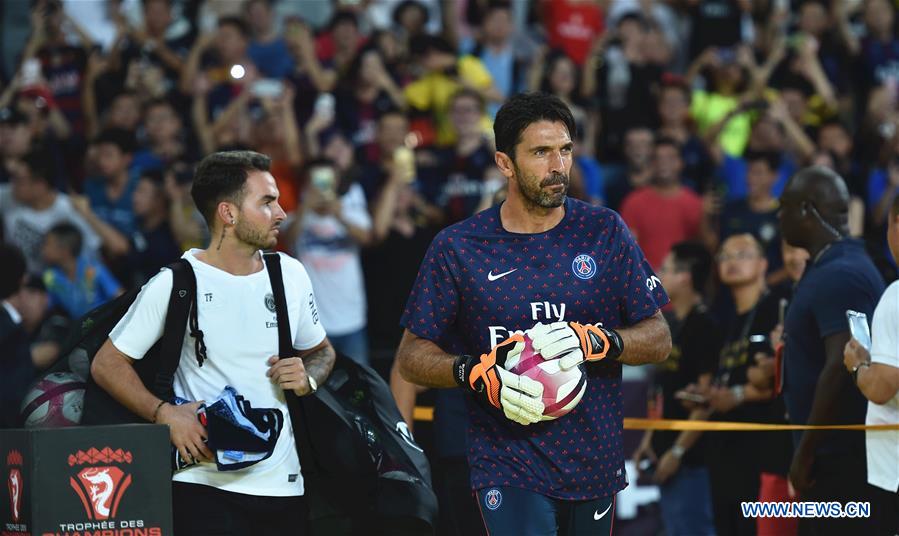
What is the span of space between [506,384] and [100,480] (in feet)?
6.11

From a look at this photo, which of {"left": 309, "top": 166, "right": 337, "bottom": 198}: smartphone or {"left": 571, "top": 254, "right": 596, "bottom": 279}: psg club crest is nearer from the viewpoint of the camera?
{"left": 571, "top": 254, "right": 596, "bottom": 279}: psg club crest

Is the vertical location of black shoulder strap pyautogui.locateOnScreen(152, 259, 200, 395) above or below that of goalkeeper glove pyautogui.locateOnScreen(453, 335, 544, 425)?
above

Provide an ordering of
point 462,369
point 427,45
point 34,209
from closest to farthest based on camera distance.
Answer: point 462,369, point 34,209, point 427,45

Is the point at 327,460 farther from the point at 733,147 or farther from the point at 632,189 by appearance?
the point at 733,147

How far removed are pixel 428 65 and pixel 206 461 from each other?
8.25 m

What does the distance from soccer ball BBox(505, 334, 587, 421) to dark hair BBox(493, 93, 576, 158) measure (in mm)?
877

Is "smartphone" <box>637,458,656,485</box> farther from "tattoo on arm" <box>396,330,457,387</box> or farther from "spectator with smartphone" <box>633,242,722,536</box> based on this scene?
"tattoo on arm" <box>396,330,457,387</box>

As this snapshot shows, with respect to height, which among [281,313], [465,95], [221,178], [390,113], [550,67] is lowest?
[281,313]

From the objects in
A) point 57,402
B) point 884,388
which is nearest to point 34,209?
point 57,402

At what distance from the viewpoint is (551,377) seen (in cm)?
496

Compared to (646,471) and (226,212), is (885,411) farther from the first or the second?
(646,471)

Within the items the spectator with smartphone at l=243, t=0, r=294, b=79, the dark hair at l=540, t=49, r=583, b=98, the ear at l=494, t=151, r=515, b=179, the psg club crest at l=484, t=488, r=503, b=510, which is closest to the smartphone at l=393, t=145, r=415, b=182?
the dark hair at l=540, t=49, r=583, b=98

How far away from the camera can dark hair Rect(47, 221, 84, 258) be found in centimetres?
1095

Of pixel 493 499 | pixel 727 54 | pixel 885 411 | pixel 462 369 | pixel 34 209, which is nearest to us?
pixel 462 369
